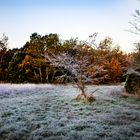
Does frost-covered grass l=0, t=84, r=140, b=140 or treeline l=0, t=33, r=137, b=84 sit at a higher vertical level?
treeline l=0, t=33, r=137, b=84

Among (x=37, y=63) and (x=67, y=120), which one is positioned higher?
(x=37, y=63)

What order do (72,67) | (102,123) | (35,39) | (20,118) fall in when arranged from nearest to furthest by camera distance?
(102,123), (20,118), (72,67), (35,39)

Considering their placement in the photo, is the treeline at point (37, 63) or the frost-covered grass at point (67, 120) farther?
the treeline at point (37, 63)

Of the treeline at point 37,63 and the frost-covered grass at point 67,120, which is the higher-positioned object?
the treeline at point 37,63

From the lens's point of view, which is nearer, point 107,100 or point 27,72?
point 107,100

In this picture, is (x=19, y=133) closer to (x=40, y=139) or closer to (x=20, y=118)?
(x=40, y=139)

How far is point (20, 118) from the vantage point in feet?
59.4

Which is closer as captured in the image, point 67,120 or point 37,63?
point 67,120

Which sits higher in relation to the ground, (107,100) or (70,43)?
(70,43)

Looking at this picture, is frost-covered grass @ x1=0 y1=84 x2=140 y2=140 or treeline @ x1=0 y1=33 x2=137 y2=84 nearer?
frost-covered grass @ x1=0 y1=84 x2=140 y2=140

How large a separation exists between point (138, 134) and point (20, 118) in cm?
665

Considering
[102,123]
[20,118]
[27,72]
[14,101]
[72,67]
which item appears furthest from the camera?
[27,72]

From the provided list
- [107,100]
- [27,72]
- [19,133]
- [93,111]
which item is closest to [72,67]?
[107,100]

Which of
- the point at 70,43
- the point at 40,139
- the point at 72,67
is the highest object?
the point at 70,43
